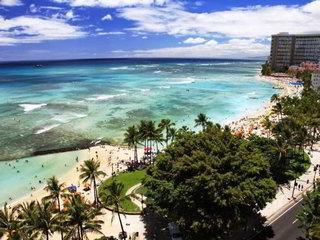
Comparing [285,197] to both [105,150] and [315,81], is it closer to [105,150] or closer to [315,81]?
[105,150]

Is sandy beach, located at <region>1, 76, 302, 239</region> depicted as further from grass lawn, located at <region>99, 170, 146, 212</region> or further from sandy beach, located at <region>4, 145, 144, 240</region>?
grass lawn, located at <region>99, 170, 146, 212</region>

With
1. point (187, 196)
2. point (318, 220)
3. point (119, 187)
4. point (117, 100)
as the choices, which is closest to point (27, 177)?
point (119, 187)

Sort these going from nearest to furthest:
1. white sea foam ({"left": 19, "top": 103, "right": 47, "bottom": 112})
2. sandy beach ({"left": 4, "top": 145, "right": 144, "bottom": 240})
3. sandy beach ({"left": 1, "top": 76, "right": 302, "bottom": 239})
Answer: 1. sandy beach ({"left": 4, "top": 145, "right": 144, "bottom": 240})
2. sandy beach ({"left": 1, "top": 76, "right": 302, "bottom": 239})
3. white sea foam ({"left": 19, "top": 103, "right": 47, "bottom": 112})

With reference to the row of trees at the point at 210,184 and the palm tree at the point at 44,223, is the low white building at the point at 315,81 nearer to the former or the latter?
the row of trees at the point at 210,184

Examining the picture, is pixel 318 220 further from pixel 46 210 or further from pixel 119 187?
pixel 46 210

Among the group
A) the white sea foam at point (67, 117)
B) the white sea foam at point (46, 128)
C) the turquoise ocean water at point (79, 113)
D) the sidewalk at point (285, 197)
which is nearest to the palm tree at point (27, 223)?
the turquoise ocean water at point (79, 113)

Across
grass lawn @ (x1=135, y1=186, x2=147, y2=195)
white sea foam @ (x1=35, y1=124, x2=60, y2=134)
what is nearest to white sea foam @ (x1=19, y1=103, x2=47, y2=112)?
white sea foam @ (x1=35, y1=124, x2=60, y2=134)
